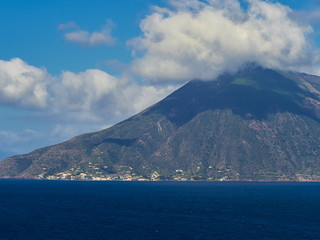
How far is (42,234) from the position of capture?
178 metres

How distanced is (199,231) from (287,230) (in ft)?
130

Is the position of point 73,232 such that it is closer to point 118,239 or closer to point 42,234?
point 42,234

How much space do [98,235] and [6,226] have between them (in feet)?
161

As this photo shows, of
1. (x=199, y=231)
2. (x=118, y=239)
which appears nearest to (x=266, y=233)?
(x=199, y=231)

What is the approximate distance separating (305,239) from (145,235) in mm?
65389

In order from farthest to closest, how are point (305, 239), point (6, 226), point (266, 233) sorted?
point (6, 226) < point (266, 233) < point (305, 239)

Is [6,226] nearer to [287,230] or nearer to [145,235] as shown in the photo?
[145,235]

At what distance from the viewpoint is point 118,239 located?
170 meters

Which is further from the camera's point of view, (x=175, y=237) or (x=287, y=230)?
(x=287, y=230)

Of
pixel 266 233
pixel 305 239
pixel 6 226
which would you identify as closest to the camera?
pixel 305 239

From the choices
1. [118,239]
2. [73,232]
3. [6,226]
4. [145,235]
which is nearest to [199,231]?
[145,235]

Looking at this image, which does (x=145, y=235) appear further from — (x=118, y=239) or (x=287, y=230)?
(x=287, y=230)

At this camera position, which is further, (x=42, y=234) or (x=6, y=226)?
(x=6, y=226)

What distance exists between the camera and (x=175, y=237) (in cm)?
17375
